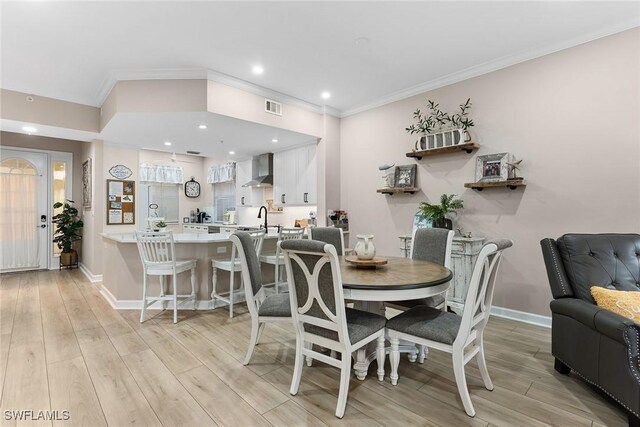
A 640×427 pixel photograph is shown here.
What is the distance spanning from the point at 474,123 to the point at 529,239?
1.50 metres

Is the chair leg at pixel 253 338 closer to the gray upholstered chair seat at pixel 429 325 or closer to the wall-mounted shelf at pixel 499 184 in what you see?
the gray upholstered chair seat at pixel 429 325

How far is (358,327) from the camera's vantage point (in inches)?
78.4

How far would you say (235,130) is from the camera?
14.9 feet

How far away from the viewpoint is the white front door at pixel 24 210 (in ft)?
19.3

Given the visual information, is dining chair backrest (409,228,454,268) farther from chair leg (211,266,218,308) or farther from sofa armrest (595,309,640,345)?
chair leg (211,266,218,308)

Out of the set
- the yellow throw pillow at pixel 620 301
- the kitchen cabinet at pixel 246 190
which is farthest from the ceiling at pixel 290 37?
the kitchen cabinet at pixel 246 190

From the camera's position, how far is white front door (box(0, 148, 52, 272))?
5.88 m

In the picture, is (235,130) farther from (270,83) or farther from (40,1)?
(40,1)

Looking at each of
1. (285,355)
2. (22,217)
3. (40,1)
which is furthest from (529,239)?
(22,217)

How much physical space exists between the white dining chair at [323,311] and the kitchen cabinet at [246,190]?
16.3 ft

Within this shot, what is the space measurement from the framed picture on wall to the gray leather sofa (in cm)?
694

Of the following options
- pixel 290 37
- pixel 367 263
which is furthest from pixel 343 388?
pixel 290 37

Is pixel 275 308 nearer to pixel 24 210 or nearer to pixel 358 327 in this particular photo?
pixel 358 327

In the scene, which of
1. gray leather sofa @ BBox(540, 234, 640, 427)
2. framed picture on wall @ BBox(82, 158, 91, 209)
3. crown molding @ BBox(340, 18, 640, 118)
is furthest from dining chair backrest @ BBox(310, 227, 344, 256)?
framed picture on wall @ BBox(82, 158, 91, 209)
